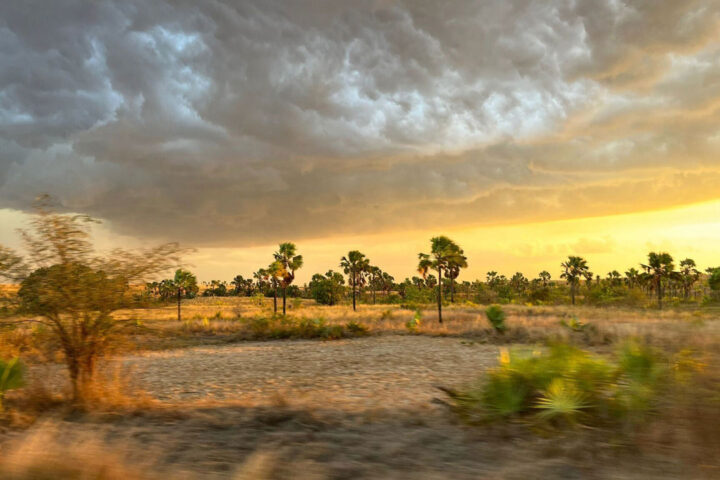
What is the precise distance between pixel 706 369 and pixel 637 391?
1102mm

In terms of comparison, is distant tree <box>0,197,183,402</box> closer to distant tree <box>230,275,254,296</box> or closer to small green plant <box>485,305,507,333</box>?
small green plant <box>485,305,507,333</box>

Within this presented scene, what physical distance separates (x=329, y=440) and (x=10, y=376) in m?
6.98

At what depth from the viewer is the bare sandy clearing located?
11.6 m

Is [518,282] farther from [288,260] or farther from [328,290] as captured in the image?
[288,260]

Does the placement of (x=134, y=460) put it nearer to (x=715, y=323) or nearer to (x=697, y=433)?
(x=697, y=433)

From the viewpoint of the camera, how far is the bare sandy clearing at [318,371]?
38.0 ft

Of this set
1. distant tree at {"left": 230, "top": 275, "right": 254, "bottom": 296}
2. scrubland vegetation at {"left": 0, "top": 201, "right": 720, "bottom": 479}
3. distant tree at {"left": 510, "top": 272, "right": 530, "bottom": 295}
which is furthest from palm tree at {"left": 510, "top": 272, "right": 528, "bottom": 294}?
scrubland vegetation at {"left": 0, "top": 201, "right": 720, "bottom": 479}

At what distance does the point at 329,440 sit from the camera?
23.3 feet

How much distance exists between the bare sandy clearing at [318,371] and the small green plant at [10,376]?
10.5 feet

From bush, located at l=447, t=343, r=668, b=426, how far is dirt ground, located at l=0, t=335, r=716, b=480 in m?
0.56

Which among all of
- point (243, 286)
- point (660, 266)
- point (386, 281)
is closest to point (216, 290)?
point (243, 286)

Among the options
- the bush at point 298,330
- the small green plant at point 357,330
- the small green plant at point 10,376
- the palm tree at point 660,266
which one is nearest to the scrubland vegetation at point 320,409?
the small green plant at point 10,376

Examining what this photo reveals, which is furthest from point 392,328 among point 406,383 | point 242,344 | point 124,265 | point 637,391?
point 637,391

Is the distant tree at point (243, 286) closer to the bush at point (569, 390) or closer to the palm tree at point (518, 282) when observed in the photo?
the palm tree at point (518, 282)
